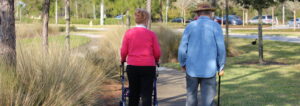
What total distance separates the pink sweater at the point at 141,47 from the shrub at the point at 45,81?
0.90m

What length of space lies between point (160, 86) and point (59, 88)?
4.89 m

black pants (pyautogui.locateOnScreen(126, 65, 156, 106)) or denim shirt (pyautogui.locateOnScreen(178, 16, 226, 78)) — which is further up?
denim shirt (pyautogui.locateOnScreen(178, 16, 226, 78))

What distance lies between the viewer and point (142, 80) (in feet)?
20.3

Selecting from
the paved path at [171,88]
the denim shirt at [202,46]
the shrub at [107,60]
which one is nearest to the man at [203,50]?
the denim shirt at [202,46]

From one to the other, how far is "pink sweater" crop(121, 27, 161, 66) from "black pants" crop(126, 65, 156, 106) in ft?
0.23

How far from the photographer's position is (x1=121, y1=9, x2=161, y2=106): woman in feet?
19.9

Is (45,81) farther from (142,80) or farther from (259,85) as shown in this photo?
(259,85)

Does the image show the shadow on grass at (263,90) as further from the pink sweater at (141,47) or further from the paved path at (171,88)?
the pink sweater at (141,47)

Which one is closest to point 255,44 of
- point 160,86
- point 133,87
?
point 160,86

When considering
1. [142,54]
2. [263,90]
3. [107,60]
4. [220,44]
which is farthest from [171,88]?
[220,44]

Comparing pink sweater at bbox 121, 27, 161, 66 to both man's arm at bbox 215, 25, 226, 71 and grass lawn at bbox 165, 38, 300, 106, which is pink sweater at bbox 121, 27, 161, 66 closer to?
man's arm at bbox 215, 25, 226, 71

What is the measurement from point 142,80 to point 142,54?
0.39 metres

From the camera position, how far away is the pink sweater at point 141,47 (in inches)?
239

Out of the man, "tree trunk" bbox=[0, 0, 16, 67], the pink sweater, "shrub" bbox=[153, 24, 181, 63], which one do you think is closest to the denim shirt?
the man
